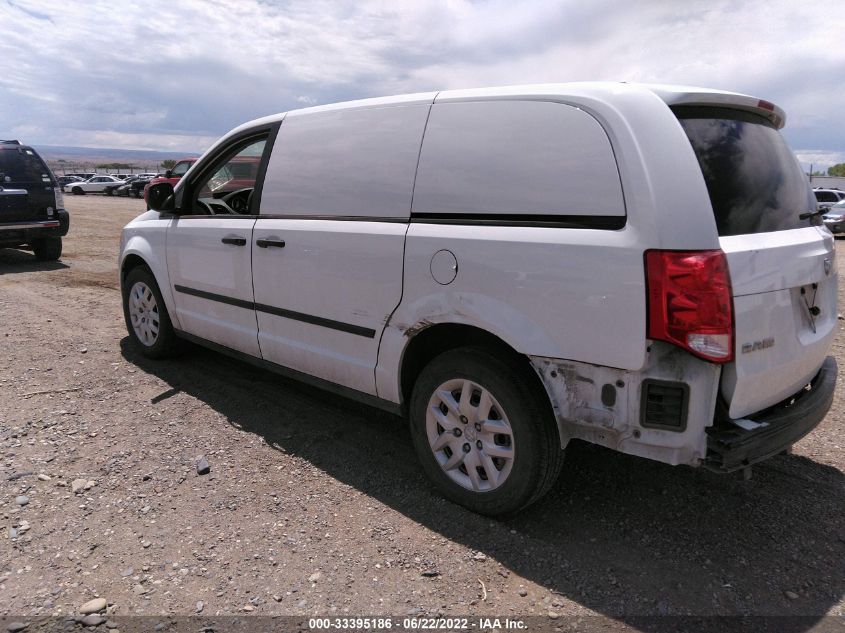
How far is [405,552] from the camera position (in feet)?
9.32

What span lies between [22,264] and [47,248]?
0.47m

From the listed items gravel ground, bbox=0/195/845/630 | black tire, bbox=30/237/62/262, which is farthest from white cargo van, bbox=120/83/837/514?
black tire, bbox=30/237/62/262

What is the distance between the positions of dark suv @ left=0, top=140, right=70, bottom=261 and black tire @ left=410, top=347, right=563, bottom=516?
9.58 meters

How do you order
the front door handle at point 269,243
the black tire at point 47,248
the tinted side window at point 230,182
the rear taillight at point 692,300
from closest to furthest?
1. the rear taillight at point 692,300
2. the front door handle at point 269,243
3. the tinted side window at point 230,182
4. the black tire at point 47,248

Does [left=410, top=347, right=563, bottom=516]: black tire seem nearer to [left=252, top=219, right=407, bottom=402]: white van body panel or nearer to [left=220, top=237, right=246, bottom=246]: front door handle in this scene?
[left=252, top=219, right=407, bottom=402]: white van body panel

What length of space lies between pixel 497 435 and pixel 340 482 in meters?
0.99

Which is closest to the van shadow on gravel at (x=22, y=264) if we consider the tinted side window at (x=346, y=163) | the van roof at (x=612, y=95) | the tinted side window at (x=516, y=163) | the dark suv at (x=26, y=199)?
the dark suv at (x=26, y=199)

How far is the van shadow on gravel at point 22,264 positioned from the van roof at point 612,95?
30.3 ft

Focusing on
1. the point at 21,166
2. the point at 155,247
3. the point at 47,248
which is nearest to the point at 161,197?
the point at 155,247

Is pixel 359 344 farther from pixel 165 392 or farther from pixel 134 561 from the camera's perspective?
pixel 165 392

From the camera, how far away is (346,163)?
3514 mm

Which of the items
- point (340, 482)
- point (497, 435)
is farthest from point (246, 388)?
point (497, 435)

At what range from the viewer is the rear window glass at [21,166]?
9.92 meters

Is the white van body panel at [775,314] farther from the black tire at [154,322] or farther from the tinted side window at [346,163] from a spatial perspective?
the black tire at [154,322]
